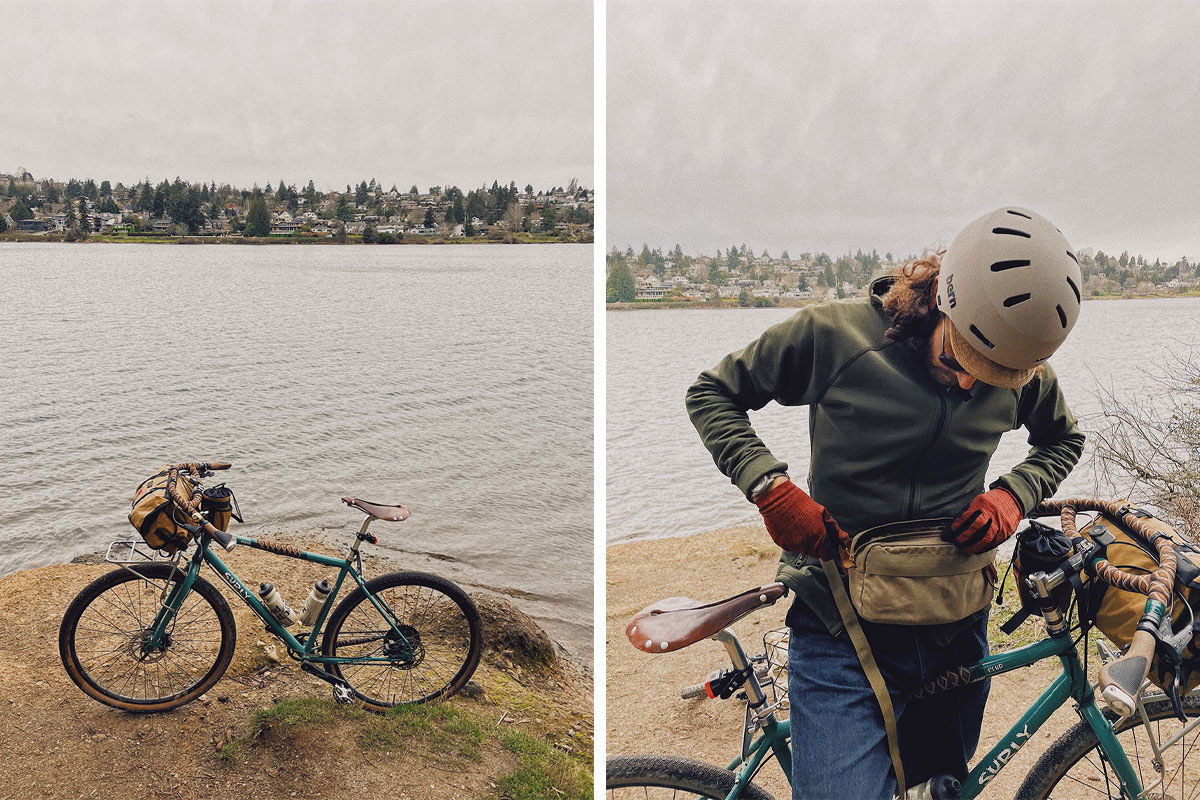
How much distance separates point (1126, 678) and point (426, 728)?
227cm

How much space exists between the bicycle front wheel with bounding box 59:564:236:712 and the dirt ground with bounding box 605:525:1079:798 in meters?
1.43

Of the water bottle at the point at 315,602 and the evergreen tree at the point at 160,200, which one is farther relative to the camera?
the evergreen tree at the point at 160,200

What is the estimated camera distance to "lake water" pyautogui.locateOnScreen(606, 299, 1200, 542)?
625cm

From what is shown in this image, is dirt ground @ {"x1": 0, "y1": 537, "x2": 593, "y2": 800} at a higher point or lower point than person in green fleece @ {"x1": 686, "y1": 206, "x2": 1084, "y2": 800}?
lower

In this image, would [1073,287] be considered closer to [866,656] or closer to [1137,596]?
[1137,596]

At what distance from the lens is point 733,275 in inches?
267

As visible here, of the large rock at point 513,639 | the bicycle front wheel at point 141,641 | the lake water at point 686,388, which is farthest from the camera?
the lake water at point 686,388

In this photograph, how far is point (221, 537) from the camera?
2.33m

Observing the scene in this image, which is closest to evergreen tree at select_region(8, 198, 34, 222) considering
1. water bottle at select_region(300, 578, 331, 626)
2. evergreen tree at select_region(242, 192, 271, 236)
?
evergreen tree at select_region(242, 192, 271, 236)

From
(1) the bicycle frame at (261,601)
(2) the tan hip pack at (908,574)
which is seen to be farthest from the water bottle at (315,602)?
(2) the tan hip pack at (908,574)

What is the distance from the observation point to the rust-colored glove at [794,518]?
1.17m

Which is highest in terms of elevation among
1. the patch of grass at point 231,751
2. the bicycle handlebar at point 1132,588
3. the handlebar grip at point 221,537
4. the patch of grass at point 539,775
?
the bicycle handlebar at point 1132,588

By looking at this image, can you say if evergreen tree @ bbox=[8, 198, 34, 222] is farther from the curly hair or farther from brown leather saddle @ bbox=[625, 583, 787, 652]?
the curly hair

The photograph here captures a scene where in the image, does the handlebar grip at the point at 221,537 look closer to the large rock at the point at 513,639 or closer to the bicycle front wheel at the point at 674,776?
the large rock at the point at 513,639
